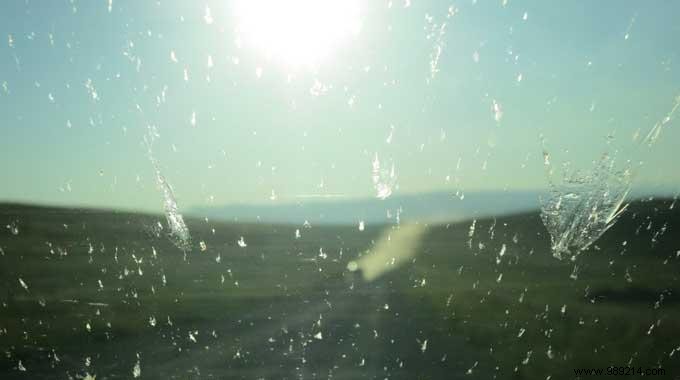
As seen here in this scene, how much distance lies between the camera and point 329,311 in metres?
15.3

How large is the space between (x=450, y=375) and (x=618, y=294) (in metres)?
10.3

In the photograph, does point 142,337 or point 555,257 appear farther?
point 555,257

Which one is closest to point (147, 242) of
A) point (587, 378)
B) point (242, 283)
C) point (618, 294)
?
point (242, 283)

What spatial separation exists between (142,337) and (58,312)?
12.8 feet

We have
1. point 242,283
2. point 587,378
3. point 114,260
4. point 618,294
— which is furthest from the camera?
point 114,260

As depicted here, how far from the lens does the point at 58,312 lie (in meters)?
15.8

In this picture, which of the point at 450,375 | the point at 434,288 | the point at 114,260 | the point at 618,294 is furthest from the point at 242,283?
the point at 450,375

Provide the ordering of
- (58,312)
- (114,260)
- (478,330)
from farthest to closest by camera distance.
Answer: (114,260) → (58,312) → (478,330)

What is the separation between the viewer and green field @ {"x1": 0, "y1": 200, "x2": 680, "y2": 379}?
1072cm

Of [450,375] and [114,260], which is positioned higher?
[114,260]

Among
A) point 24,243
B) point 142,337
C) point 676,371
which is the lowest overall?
point 676,371

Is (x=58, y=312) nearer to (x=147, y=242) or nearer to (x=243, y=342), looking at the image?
(x=243, y=342)

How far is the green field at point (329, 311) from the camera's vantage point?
35.2 ft

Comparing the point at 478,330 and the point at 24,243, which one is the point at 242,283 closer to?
the point at 478,330
